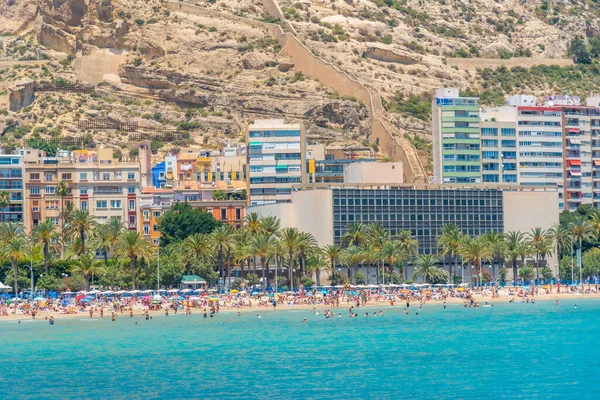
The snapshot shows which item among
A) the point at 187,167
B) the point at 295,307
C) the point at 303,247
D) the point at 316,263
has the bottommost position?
the point at 295,307

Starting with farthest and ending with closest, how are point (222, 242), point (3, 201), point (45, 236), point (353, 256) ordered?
point (3, 201) < point (353, 256) < point (222, 242) < point (45, 236)

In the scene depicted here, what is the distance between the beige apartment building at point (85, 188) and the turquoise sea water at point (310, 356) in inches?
1402

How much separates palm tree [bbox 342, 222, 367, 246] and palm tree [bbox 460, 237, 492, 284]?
33.1ft

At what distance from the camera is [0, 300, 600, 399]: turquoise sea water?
81.3 meters

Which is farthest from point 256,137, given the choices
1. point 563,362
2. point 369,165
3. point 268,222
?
point 563,362

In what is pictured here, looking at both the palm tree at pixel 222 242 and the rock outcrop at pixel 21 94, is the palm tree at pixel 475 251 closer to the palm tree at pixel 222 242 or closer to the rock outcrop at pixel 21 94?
the palm tree at pixel 222 242

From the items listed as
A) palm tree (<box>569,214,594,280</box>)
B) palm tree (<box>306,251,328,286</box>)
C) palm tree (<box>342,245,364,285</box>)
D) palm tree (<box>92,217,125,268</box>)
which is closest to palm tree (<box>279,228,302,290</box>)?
palm tree (<box>306,251,328,286</box>)

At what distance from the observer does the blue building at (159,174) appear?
175500 mm

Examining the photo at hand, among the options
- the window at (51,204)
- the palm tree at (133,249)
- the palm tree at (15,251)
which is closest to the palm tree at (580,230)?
the palm tree at (133,249)

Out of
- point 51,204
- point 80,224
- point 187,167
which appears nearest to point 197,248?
point 80,224

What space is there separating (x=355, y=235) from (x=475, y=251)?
1207cm

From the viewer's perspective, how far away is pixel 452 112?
170750 mm

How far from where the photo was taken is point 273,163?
167m

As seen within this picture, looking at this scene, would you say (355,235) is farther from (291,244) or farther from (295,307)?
(295,307)
